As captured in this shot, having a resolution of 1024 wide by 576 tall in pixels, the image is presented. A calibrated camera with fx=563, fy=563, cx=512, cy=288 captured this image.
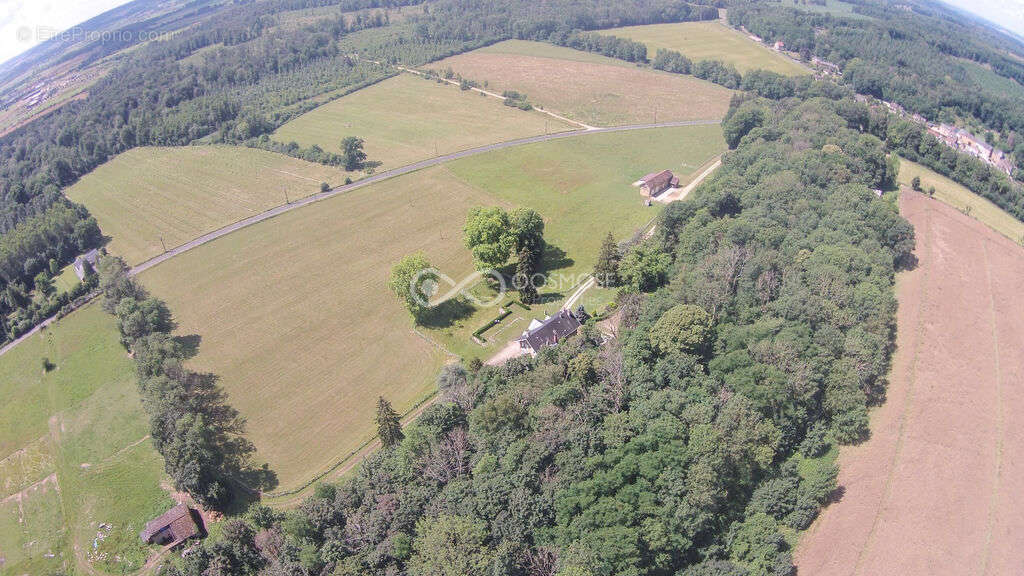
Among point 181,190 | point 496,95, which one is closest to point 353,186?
point 181,190

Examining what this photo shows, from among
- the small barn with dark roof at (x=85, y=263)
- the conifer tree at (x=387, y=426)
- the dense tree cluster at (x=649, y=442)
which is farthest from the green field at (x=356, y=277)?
the small barn with dark roof at (x=85, y=263)

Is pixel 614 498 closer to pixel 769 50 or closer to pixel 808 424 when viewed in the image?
pixel 808 424

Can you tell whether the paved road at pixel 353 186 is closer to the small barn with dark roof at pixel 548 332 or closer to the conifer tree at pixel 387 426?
the small barn with dark roof at pixel 548 332

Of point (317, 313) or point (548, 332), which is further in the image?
point (317, 313)

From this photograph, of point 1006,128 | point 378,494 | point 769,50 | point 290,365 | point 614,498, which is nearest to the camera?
point 614,498

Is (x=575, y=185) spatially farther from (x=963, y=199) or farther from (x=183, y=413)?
(x=183, y=413)

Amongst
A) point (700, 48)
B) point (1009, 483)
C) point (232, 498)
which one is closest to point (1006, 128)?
point (700, 48)
